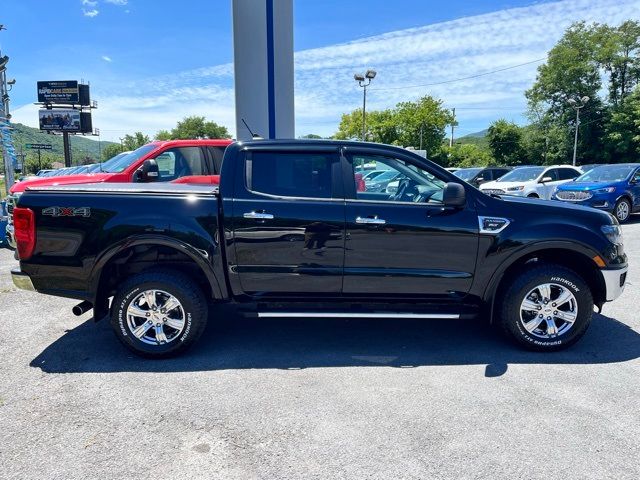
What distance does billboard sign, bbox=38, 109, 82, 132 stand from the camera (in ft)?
153

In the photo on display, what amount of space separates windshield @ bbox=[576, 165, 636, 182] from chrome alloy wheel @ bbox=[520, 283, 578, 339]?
10.4m

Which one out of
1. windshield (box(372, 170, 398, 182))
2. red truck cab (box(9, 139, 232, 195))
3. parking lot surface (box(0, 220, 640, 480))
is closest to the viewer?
parking lot surface (box(0, 220, 640, 480))

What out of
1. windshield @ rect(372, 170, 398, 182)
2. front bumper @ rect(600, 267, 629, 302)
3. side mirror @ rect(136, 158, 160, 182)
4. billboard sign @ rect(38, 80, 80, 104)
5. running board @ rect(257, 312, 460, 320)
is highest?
billboard sign @ rect(38, 80, 80, 104)

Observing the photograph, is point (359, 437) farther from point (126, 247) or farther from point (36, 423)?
point (126, 247)

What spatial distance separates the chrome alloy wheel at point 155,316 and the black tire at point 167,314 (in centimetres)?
1

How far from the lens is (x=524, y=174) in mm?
14828

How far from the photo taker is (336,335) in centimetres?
458

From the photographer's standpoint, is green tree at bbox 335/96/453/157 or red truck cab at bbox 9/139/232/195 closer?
red truck cab at bbox 9/139/232/195

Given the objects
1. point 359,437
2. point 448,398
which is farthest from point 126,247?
point 448,398

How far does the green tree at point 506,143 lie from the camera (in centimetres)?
5072

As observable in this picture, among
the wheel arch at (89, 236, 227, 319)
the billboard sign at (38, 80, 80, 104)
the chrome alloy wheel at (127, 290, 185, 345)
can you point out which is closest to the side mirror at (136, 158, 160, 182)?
the wheel arch at (89, 236, 227, 319)

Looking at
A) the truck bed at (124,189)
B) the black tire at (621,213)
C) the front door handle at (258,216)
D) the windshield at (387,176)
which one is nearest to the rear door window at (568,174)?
the black tire at (621,213)

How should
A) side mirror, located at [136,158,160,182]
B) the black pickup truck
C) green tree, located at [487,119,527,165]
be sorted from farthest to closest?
green tree, located at [487,119,527,165] → side mirror, located at [136,158,160,182] → the black pickup truck

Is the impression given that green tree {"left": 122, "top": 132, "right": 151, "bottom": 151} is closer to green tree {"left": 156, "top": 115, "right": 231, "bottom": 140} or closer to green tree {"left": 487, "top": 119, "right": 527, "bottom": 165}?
green tree {"left": 156, "top": 115, "right": 231, "bottom": 140}
